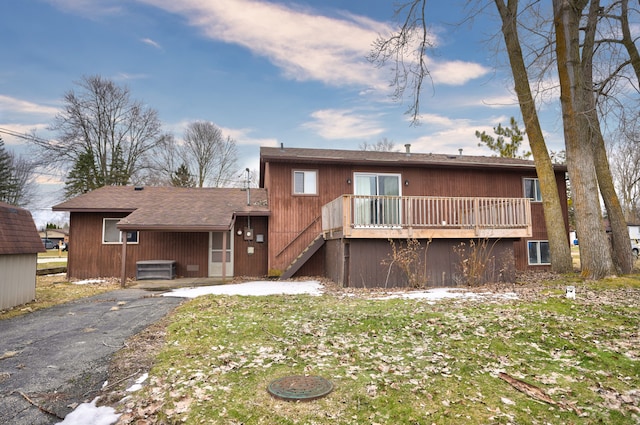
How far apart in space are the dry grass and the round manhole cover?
6665mm

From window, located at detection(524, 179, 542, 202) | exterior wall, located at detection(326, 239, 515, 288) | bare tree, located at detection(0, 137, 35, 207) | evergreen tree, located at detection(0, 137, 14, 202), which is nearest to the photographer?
exterior wall, located at detection(326, 239, 515, 288)

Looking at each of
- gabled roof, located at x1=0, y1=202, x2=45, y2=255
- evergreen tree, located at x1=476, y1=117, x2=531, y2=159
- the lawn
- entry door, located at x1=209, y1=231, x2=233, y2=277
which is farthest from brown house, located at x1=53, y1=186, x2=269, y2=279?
evergreen tree, located at x1=476, y1=117, x2=531, y2=159

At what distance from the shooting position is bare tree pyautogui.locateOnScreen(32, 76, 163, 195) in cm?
2469

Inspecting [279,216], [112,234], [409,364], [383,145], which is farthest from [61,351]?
[383,145]

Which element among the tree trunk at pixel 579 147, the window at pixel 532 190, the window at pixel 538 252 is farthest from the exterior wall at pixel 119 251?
the window at pixel 532 190

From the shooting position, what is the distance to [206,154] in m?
30.7

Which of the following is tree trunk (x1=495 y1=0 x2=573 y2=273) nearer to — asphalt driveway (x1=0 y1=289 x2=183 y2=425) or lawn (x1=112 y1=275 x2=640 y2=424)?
lawn (x1=112 y1=275 x2=640 y2=424)

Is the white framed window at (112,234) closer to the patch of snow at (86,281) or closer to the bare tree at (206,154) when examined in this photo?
the patch of snow at (86,281)

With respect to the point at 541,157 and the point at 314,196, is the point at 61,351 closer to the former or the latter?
the point at 314,196

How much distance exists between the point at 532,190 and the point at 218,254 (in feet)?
44.7

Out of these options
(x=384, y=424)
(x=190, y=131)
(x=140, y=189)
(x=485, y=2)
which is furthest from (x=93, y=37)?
(x=384, y=424)

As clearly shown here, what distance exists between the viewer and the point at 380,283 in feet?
35.3

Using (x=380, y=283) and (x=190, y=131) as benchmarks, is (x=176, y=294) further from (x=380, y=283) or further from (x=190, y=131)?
(x=190, y=131)

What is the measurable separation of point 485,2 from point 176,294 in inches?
516
